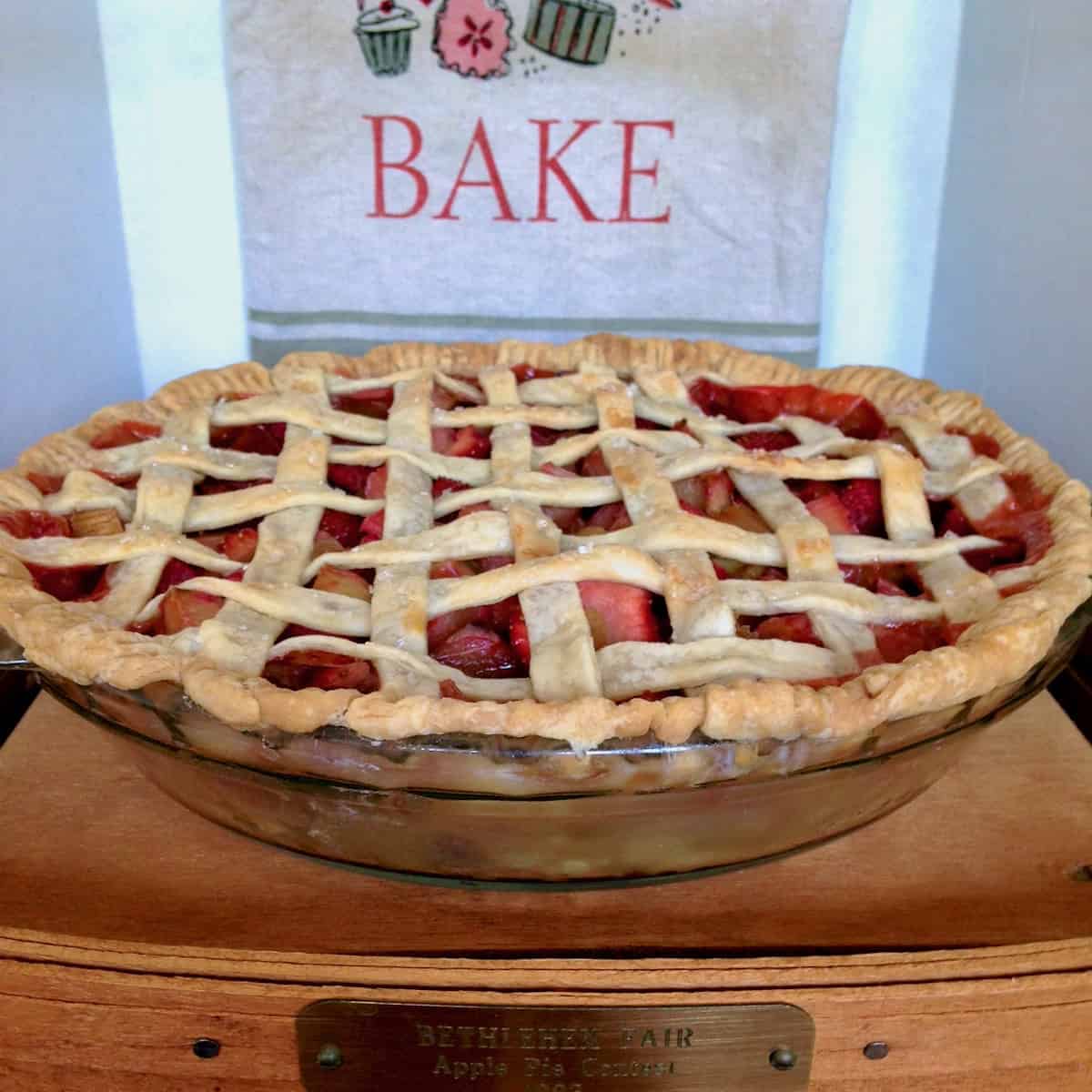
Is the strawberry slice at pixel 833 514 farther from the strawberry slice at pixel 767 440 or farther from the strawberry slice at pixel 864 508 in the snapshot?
the strawberry slice at pixel 767 440

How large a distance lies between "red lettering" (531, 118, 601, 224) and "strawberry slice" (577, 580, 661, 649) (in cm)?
69

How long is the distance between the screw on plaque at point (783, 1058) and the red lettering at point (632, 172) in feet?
3.05

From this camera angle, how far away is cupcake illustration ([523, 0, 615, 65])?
1170mm

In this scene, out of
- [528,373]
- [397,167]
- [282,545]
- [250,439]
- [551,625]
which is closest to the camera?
[551,625]

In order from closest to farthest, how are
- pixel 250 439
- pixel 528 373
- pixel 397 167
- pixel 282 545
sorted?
pixel 282 545
pixel 250 439
pixel 528 373
pixel 397 167

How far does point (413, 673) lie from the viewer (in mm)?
634

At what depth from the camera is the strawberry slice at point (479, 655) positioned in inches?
26.7

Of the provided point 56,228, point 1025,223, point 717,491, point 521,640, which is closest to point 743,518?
point 717,491

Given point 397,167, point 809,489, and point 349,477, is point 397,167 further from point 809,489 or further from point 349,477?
point 809,489

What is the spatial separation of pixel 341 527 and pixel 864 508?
1.35ft

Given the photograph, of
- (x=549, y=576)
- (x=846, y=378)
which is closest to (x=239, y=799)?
(x=549, y=576)

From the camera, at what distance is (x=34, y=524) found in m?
0.84

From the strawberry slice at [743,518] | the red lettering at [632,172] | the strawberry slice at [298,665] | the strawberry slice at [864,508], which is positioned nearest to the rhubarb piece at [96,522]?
the strawberry slice at [298,665]

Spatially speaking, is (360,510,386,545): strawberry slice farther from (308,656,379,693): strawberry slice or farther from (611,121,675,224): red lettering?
(611,121,675,224): red lettering
